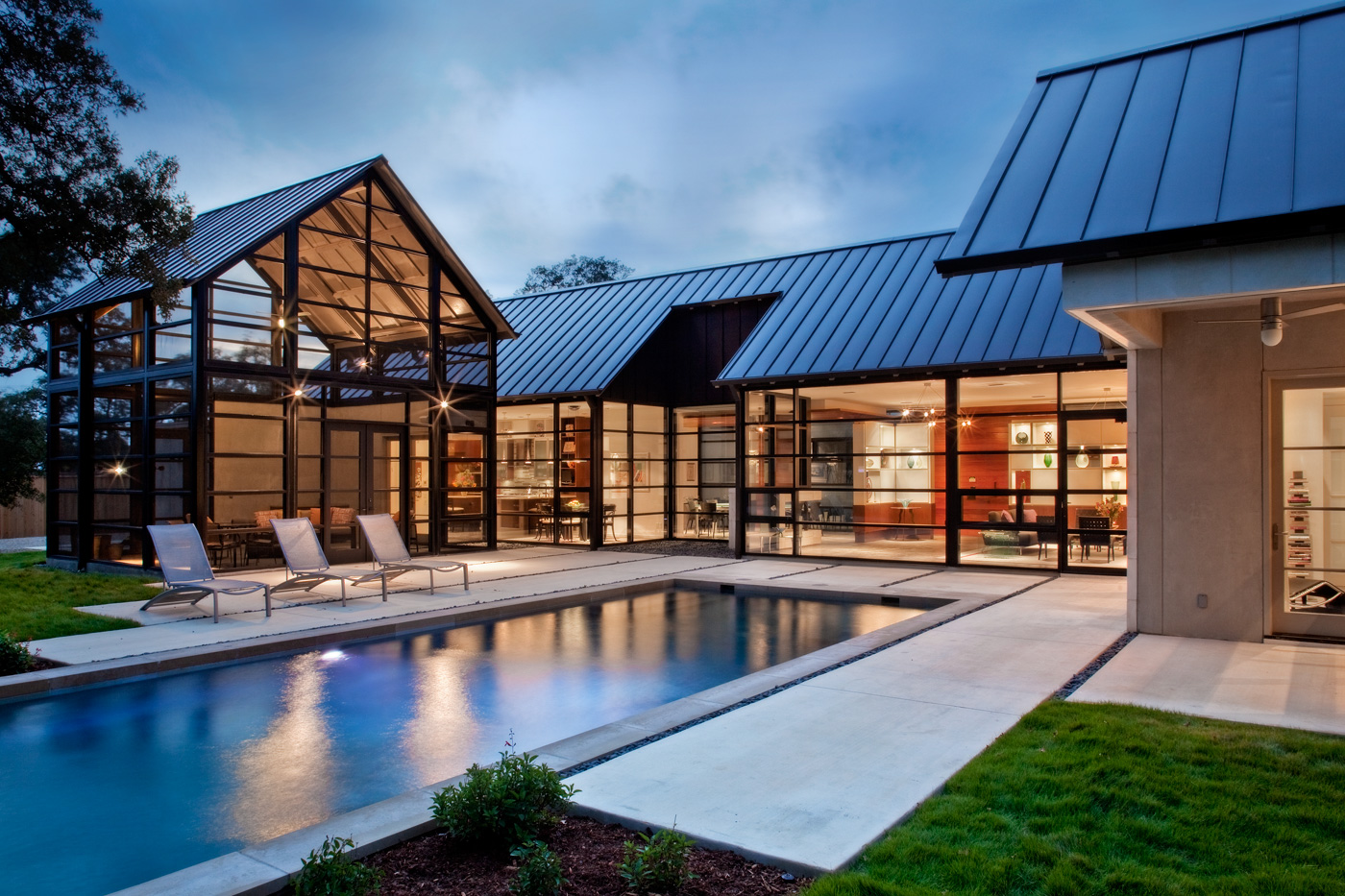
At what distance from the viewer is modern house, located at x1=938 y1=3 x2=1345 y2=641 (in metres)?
5.85

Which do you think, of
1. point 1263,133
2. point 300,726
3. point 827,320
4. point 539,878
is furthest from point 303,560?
point 1263,133

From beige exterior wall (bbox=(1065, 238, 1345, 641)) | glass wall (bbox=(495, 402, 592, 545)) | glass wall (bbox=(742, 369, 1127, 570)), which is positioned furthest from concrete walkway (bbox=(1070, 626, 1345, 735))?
glass wall (bbox=(495, 402, 592, 545))

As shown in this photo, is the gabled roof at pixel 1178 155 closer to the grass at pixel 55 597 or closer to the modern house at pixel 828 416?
the modern house at pixel 828 416

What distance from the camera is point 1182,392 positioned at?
8961 mm

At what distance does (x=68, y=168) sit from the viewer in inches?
426

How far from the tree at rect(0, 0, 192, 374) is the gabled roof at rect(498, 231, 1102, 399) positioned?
936 cm

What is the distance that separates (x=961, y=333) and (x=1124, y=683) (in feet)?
30.4

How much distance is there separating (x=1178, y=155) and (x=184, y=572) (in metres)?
11.8

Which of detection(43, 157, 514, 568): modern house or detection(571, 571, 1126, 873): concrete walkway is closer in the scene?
detection(571, 571, 1126, 873): concrete walkway

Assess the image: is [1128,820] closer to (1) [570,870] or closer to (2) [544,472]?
(1) [570,870]

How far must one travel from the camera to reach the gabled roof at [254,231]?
14.2 meters

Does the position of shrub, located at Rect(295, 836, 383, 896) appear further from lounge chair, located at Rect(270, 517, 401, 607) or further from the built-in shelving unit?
the built-in shelving unit

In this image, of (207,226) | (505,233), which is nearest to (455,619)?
(207,226)

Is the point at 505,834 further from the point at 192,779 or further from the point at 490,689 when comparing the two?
the point at 490,689
